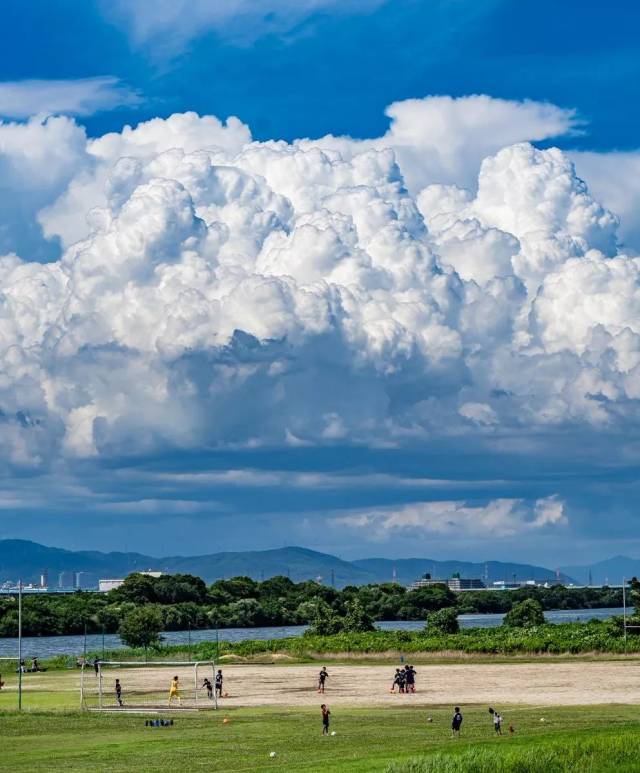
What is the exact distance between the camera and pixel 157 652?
148375 millimetres

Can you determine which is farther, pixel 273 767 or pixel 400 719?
pixel 400 719

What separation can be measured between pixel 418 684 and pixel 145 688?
20977 millimetres

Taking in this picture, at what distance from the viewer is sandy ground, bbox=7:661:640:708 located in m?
88.6

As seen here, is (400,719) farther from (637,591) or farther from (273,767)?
(637,591)

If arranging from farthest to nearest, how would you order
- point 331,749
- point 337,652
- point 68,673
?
point 337,652 < point 68,673 < point 331,749

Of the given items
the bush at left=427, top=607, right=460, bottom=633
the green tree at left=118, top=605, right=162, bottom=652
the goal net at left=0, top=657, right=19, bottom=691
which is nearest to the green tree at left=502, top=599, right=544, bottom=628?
the bush at left=427, top=607, right=460, bottom=633

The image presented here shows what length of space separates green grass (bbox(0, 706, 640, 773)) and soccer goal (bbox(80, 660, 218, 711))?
6.83m

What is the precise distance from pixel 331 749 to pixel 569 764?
11535 mm

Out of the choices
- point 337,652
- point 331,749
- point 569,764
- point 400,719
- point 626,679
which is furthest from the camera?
point 337,652

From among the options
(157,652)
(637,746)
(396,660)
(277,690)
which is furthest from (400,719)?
(157,652)

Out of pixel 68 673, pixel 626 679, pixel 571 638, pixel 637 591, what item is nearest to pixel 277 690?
pixel 626 679

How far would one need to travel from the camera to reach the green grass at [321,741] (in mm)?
54844

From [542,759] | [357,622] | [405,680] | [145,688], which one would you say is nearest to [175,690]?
[405,680]

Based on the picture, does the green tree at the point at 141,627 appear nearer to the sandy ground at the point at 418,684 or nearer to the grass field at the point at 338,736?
the sandy ground at the point at 418,684
